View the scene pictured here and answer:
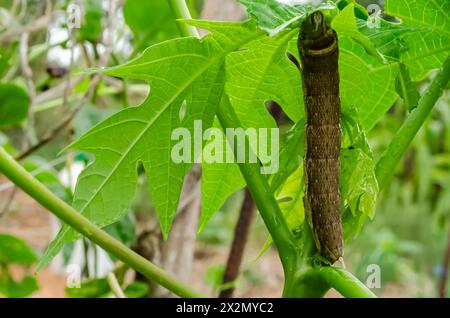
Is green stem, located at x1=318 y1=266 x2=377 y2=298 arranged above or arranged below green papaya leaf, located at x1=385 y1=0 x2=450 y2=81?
Result: below

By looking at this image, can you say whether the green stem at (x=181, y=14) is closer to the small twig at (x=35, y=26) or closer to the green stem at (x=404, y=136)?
the green stem at (x=404, y=136)

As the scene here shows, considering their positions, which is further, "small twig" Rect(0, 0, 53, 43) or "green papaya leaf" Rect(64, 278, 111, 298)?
"small twig" Rect(0, 0, 53, 43)

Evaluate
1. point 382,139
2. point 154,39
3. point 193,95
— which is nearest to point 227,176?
point 193,95

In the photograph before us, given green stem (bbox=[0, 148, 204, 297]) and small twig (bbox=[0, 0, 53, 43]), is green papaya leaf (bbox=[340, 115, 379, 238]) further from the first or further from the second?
small twig (bbox=[0, 0, 53, 43])

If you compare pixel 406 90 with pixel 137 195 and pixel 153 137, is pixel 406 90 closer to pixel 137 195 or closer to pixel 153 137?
pixel 153 137

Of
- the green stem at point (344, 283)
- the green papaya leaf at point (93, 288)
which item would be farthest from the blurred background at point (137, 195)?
the green stem at point (344, 283)

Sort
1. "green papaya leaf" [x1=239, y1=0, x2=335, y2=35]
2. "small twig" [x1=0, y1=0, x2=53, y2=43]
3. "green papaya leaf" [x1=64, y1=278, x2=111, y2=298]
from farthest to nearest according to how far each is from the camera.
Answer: "small twig" [x1=0, y1=0, x2=53, y2=43]
"green papaya leaf" [x1=64, y1=278, x2=111, y2=298]
"green papaya leaf" [x1=239, y1=0, x2=335, y2=35]

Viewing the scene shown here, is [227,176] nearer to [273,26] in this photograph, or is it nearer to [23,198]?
[273,26]

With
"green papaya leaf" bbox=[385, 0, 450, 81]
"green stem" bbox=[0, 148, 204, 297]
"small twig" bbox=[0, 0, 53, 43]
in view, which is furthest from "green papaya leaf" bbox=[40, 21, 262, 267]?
"small twig" bbox=[0, 0, 53, 43]
